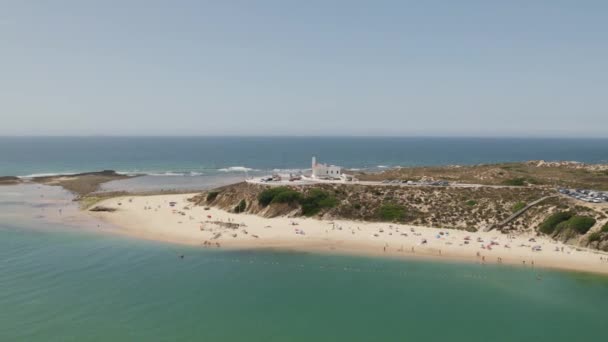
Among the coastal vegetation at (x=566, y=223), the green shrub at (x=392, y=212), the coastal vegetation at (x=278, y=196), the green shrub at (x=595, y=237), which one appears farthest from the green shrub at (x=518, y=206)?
the coastal vegetation at (x=278, y=196)

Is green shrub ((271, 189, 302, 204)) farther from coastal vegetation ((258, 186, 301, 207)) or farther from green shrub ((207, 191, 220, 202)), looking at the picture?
green shrub ((207, 191, 220, 202))

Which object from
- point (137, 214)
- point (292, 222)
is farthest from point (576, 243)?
point (137, 214)

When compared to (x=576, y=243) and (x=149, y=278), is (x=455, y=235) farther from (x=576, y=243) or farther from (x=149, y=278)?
(x=149, y=278)

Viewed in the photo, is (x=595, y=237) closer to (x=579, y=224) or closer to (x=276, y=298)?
(x=579, y=224)

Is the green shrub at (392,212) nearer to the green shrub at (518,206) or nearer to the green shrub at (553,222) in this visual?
the green shrub at (518,206)

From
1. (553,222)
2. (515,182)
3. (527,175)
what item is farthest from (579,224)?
(527,175)
